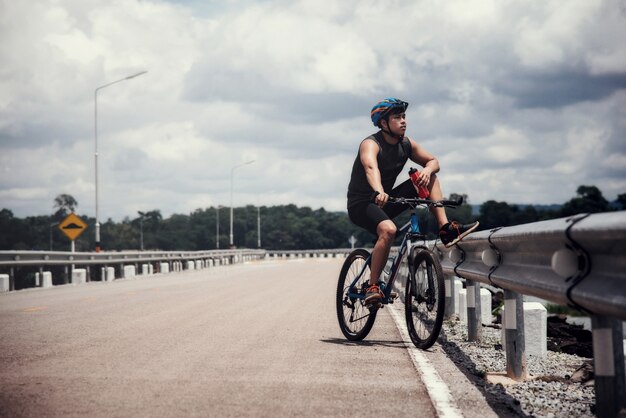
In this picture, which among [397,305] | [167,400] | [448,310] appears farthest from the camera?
[397,305]

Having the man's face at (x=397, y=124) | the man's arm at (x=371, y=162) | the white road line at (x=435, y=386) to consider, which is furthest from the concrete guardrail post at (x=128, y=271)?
the man's face at (x=397, y=124)

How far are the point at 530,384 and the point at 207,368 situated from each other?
235cm

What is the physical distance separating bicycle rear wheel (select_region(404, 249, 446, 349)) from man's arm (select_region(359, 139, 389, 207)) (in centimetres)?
75

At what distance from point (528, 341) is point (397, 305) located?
228 inches

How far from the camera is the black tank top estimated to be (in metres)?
7.75

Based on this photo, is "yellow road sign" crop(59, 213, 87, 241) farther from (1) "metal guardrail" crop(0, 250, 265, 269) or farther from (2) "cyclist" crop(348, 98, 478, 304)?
(2) "cyclist" crop(348, 98, 478, 304)

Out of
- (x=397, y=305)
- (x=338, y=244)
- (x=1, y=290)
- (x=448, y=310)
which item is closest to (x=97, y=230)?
(x=1, y=290)

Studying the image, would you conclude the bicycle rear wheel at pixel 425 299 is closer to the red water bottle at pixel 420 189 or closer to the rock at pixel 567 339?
the red water bottle at pixel 420 189

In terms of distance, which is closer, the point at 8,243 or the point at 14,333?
the point at 14,333

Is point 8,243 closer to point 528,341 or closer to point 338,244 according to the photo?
point 338,244

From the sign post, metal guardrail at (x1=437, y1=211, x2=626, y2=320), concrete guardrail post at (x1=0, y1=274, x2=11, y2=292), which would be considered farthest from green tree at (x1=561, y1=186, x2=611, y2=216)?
metal guardrail at (x1=437, y1=211, x2=626, y2=320)

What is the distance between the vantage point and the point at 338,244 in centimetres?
19225

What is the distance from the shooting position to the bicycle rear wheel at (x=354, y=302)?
317 inches

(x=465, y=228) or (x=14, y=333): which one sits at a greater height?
(x=465, y=228)
